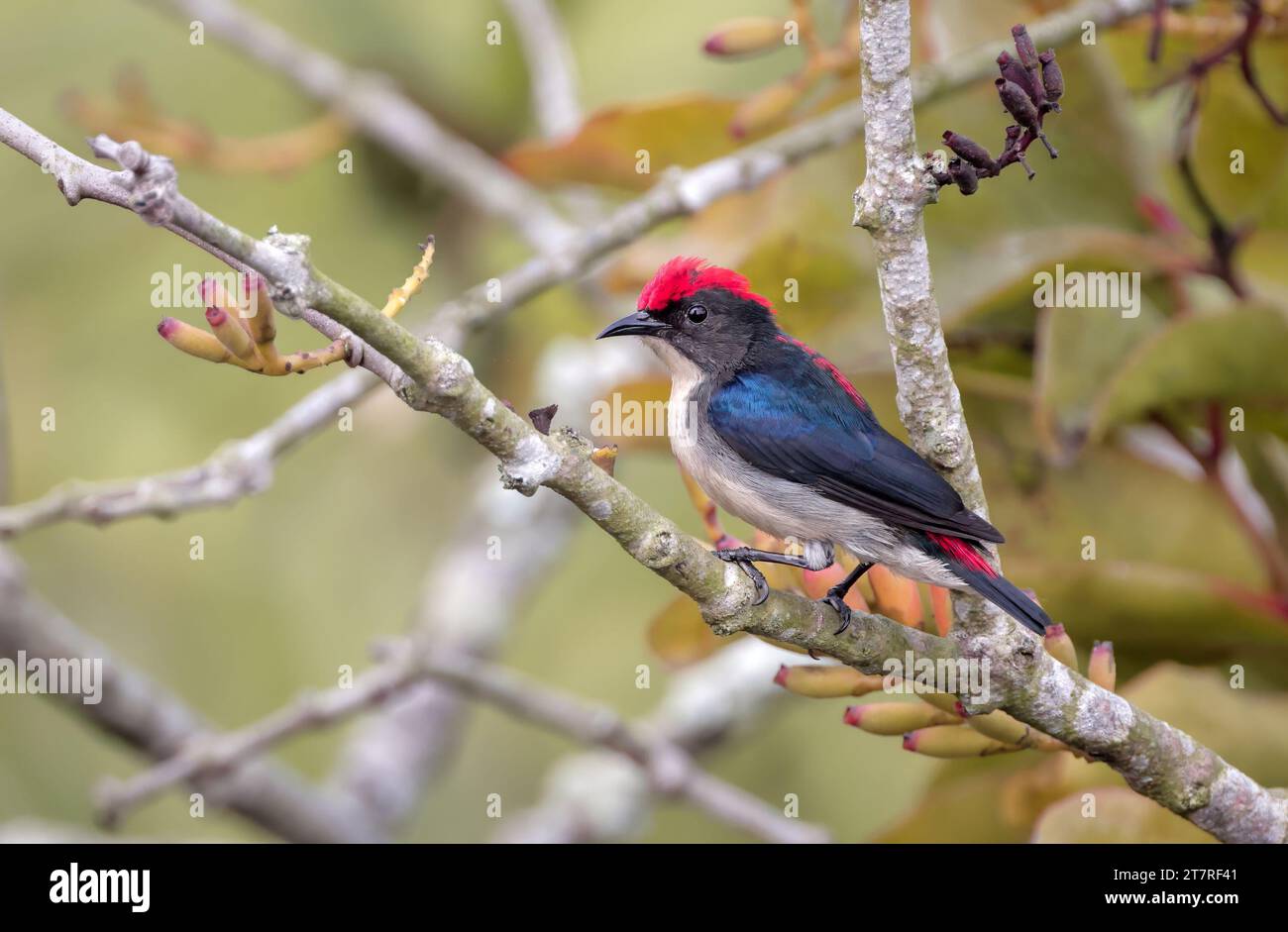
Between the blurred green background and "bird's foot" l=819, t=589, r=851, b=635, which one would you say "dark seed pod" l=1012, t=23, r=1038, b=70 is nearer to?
"bird's foot" l=819, t=589, r=851, b=635

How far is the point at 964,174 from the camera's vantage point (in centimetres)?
169

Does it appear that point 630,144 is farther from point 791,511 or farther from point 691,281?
point 791,511

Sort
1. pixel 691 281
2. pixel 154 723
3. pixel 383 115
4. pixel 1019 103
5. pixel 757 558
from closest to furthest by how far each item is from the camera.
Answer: pixel 1019 103 → pixel 757 558 → pixel 691 281 → pixel 154 723 → pixel 383 115

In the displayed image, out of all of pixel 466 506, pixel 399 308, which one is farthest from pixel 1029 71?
pixel 466 506

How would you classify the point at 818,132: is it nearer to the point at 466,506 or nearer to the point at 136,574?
the point at 466,506

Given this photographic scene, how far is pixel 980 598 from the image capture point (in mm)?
2152

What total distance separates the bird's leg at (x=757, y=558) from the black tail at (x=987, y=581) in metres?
0.25

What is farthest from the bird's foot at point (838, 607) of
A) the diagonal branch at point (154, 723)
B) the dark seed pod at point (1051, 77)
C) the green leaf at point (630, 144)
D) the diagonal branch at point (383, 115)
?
the diagonal branch at point (383, 115)

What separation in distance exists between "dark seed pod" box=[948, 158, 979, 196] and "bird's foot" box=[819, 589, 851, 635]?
2.18 ft

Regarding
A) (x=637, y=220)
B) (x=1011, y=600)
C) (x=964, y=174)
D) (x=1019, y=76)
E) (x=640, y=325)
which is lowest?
(x=1011, y=600)

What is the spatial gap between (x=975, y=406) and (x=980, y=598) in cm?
96

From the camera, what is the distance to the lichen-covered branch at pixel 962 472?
6.00 feet

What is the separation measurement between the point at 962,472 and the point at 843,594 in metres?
0.38

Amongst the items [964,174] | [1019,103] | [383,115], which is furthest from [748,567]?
[383,115]
